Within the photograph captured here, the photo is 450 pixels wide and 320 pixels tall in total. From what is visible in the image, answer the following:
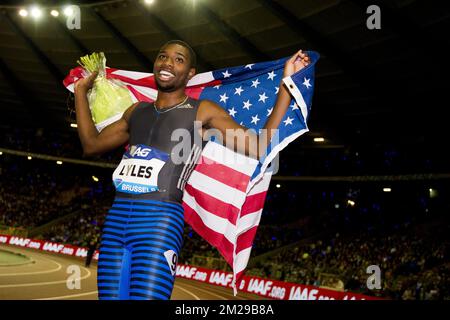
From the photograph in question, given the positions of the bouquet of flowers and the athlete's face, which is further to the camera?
the bouquet of flowers

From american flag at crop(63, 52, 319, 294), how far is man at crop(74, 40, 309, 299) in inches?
17.7

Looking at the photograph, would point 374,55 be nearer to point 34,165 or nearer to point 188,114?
point 188,114

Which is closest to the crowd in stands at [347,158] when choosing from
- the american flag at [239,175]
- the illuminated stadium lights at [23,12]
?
the illuminated stadium lights at [23,12]

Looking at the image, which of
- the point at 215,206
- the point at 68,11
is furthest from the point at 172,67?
the point at 68,11

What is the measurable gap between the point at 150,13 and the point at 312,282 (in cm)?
1419

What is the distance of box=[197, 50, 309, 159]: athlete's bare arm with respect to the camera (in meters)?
3.54

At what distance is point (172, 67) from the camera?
358cm

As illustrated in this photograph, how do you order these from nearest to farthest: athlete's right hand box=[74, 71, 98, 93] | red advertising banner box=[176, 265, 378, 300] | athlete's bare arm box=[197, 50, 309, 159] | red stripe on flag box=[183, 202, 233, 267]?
athlete's bare arm box=[197, 50, 309, 159] → athlete's right hand box=[74, 71, 98, 93] → red stripe on flag box=[183, 202, 233, 267] → red advertising banner box=[176, 265, 378, 300]

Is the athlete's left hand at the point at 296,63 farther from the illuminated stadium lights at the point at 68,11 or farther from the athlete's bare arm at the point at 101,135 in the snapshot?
the illuminated stadium lights at the point at 68,11

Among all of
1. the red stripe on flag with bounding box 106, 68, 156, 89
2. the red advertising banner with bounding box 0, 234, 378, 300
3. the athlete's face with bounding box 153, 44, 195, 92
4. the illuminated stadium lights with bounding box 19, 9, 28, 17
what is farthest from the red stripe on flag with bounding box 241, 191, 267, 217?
the illuminated stadium lights with bounding box 19, 9, 28, 17

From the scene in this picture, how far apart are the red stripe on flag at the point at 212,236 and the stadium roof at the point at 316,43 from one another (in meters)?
15.0

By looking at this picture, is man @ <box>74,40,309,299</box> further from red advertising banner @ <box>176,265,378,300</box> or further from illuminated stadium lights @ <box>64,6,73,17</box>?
illuminated stadium lights @ <box>64,6,73,17</box>

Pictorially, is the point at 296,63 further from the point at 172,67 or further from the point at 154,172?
the point at 154,172
